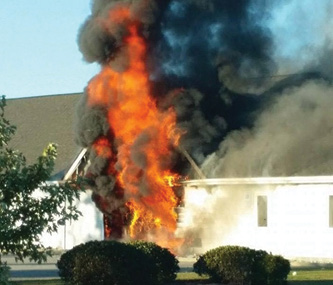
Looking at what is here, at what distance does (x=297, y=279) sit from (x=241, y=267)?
13.4ft

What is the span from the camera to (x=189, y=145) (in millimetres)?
30703

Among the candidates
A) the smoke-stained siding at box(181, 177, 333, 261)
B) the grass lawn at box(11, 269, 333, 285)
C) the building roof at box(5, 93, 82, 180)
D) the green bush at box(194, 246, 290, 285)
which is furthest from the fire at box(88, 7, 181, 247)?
the green bush at box(194, 246, 290, 285)

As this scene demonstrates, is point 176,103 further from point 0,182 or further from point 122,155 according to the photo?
point 0,182

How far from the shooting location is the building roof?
40125mm

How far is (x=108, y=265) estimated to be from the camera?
55.2 feet

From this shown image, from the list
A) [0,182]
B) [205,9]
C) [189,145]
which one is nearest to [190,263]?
[189,145]

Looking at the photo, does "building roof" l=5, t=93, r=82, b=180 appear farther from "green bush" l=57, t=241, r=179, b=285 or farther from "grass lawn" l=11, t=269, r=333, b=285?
"green bush" l=57, t=241, r=179, b=285

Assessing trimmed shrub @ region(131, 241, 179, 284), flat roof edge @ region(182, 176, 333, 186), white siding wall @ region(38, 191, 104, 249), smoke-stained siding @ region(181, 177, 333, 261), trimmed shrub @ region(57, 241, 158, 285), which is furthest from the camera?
white siding wall @ region(38, 191, 104, 249)

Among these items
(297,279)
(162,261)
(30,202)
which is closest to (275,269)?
(162,261)

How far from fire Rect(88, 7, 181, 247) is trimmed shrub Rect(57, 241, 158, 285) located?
1185 centimetres

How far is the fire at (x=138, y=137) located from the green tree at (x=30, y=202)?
1809 cm

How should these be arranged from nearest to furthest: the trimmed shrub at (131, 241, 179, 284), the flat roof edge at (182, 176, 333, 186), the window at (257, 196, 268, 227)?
the trimmed shrub at (131, 241, 179, 284), the flat roof edge at (182, 176, 333, 186), the window at (257, 196, 268, 227)

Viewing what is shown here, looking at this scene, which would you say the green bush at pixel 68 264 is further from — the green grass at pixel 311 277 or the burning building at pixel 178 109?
the burning building at pixel 178 109

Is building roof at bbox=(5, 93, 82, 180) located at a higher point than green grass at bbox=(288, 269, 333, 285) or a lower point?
higher
